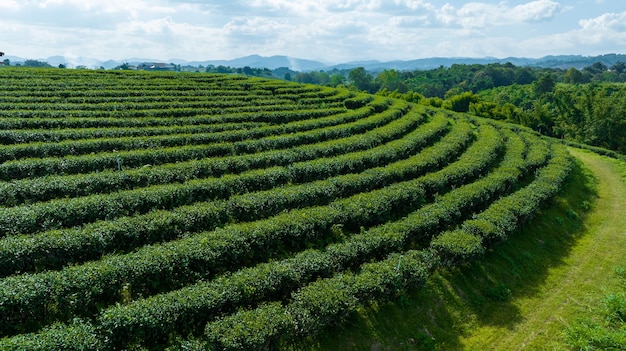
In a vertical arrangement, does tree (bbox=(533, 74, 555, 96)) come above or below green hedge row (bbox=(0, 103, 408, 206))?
above

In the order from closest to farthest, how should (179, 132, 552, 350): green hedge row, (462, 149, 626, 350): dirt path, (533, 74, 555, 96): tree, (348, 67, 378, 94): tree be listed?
(179, 132, 552, 350): green hedge row → (462, 149, 626, 350): dirt path → (533, 74, 555, 96): tree → (348, 67, 378, 94): tree

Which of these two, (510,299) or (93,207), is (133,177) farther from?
(510,299)

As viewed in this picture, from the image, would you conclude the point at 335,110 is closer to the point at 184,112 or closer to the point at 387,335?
the point at 184,112

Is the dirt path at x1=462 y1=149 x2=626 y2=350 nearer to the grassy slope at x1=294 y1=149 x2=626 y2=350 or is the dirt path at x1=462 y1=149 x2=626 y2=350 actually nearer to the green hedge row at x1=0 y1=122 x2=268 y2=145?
the grassy slope at x1=294 y1=149 x2=626 y2=350

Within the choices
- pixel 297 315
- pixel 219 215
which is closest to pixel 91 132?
pixel 219 215

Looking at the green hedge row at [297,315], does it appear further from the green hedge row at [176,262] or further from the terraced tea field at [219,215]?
the green hedge row at [176,262]

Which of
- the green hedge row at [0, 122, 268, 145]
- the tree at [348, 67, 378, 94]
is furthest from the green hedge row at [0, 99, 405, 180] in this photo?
the tree at [348, 67, 378, 94]
